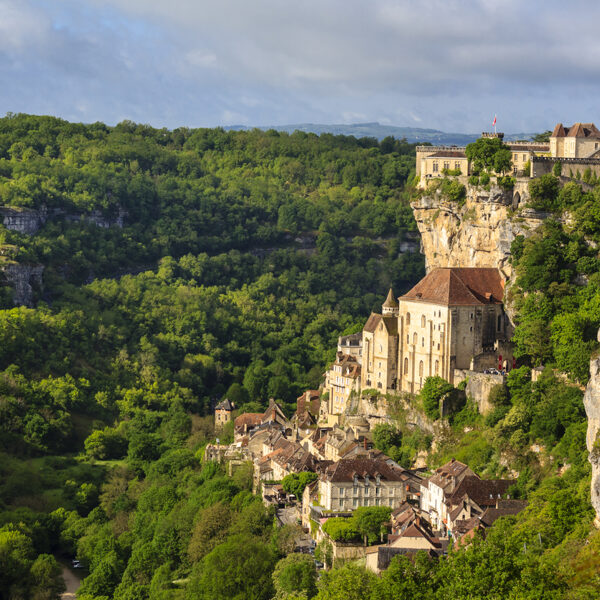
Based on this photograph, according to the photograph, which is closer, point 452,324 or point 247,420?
point 452,324

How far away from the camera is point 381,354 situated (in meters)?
78.1

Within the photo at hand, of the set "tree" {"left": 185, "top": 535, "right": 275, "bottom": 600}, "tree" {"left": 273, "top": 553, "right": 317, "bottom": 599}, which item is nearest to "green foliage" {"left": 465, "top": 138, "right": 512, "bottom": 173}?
"tree" {"left": 185, "top": 535, "right": 275, "bottom": 600}

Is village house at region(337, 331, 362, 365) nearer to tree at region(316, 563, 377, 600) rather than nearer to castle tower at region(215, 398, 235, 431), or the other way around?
castle tower at region(215, 398, 235, 431)

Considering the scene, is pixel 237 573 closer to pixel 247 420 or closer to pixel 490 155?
pixel 247 420

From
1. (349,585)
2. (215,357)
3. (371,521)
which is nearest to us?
(349,585)

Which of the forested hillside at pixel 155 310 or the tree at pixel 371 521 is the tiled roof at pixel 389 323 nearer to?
the forested hillside at pixel 155 310

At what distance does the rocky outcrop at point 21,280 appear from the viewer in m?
119

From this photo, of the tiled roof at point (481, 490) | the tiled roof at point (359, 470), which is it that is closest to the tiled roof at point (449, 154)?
the tiled roof at point (359, 470)

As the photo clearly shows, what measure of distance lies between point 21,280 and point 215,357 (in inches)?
831

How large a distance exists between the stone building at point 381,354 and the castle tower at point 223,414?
2045 cm

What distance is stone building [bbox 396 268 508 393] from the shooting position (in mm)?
72688

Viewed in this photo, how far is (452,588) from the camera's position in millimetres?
46219

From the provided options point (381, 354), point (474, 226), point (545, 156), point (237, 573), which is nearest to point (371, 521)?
point (237, 573)

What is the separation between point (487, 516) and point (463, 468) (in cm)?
654
